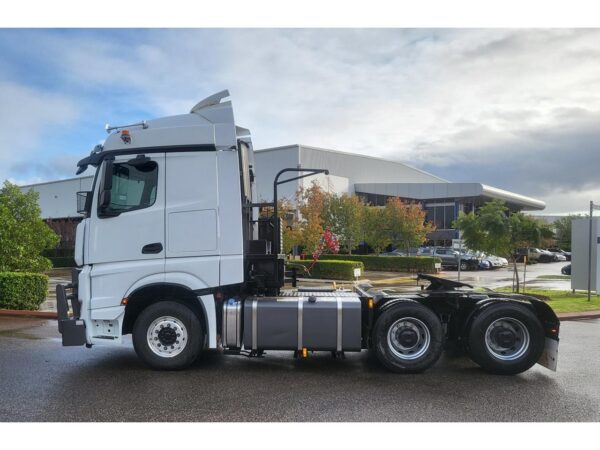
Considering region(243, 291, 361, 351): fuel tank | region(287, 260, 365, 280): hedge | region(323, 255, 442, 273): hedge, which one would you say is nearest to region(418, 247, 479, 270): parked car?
region(323, 255, 442, 273): hedge

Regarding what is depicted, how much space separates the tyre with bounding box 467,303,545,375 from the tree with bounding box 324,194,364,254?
2828cm

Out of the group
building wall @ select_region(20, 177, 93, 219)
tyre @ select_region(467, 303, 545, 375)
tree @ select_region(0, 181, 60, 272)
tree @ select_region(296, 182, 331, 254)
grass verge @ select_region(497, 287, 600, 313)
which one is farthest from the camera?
building wall @ select_region(20, 177, 93, 219)

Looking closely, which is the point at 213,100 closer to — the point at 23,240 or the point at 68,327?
the point at 68,327

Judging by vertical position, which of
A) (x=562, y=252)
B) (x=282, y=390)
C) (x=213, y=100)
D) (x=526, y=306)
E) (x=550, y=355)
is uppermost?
(x=213, y=100)

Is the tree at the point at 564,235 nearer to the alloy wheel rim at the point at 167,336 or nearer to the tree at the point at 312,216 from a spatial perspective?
the tree at the point at 312,216

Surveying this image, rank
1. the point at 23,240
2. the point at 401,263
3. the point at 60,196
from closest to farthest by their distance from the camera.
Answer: the point at 23,240 → the point at 401,263 → the point at 60,196

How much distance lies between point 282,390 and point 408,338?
1927mm

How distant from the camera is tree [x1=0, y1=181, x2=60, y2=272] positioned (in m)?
14.5

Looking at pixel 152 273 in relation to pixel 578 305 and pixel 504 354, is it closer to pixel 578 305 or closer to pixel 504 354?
pixel 504 354

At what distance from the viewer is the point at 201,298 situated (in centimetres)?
672

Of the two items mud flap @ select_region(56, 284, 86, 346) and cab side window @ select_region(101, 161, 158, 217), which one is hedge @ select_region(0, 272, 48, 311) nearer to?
mud flap @ select_region(56, 284, 86, 346)

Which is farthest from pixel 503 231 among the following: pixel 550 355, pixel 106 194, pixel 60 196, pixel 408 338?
pixel 60 196

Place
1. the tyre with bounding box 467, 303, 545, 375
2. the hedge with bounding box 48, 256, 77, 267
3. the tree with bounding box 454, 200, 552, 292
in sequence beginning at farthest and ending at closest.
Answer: the hedge with bounding box 48, 256, 77, 267 → the tree with bounding box 454, 200, 552, 292 → the tyre with bounding box 467, 303, 545, 375

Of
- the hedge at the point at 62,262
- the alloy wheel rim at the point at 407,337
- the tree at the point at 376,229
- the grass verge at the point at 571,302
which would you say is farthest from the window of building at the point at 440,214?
the alloy wheel rim at the point at 407,337
